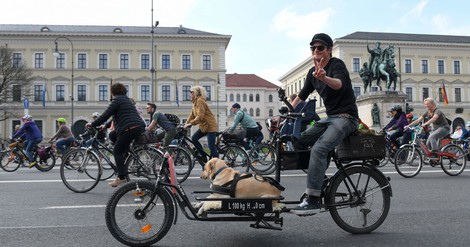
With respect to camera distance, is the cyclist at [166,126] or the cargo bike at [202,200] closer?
the cargo bike at [202,200]

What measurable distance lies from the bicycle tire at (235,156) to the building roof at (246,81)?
4209 inches

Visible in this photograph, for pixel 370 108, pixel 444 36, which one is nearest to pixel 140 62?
pixel 370 108

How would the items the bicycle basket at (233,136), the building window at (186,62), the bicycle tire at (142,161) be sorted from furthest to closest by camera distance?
the building window at (186,62) < the bicycle basket at (233,136) < the bicycle tire at (142,161)

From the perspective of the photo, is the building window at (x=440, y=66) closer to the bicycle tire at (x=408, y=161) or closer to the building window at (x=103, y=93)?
the building window at (x=103, y=93)

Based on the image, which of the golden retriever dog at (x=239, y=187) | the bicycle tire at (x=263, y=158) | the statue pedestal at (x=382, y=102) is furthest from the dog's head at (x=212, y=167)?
the statue pedestal at (x=382, y=102)

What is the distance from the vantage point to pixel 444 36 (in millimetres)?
80500

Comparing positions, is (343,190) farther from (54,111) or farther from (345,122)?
(54,111)

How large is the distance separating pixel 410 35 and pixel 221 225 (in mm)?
82259

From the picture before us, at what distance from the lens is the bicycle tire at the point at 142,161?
7.94m

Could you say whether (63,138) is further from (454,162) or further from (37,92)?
(37,92)

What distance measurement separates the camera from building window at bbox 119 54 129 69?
6312 cm

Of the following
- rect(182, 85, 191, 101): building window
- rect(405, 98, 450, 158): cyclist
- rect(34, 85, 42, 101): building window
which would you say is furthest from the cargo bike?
rect(34, 85, 42, 101): building window

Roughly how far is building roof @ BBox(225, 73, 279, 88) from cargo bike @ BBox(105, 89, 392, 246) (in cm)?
11282

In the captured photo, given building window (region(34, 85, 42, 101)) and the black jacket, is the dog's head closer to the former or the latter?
the black jacket
